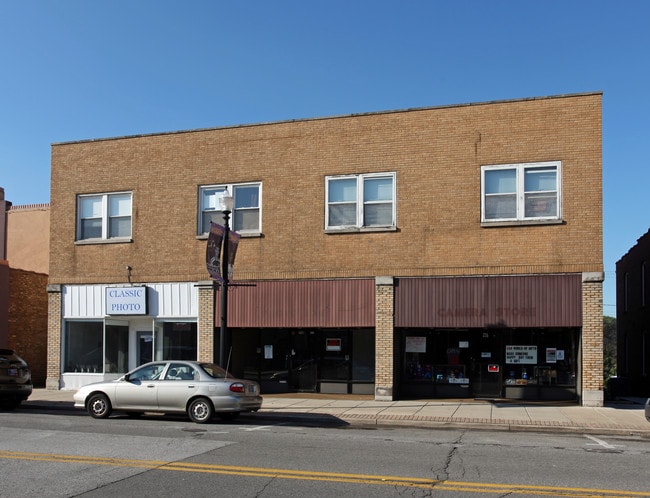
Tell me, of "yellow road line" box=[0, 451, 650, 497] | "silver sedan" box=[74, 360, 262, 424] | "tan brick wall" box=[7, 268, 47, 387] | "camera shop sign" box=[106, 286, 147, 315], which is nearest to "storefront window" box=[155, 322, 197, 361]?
"camera shop sign" box=[106, 286, 147, 315]

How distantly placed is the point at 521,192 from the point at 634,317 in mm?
16154

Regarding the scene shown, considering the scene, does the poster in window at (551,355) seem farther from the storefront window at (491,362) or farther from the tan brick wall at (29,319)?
the tan brick wall at (29,319)

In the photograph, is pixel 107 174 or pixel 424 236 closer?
pixel 424 236

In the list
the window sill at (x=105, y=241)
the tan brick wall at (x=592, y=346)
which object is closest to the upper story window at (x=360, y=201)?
the tan brick wall at (x=592, y=346)

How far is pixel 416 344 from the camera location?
19.4 meters

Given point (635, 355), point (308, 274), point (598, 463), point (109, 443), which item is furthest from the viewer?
point (635, 355)

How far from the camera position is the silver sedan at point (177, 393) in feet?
44.9

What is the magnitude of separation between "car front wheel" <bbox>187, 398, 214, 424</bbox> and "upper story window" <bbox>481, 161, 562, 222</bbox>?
29.6 feet

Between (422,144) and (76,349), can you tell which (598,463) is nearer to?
(422,144)

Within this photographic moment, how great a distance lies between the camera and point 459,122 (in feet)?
60.5

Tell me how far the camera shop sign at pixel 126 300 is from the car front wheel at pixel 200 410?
769 cm

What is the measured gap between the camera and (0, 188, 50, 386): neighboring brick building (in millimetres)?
24047

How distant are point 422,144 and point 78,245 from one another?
1168 cm

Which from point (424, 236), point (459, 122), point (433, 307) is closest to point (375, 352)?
point (433, 307)
